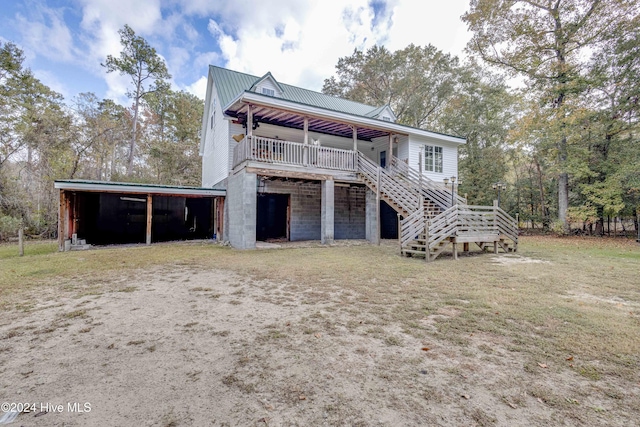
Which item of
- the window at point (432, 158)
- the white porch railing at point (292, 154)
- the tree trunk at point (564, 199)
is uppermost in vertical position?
the window at point (432, 158)

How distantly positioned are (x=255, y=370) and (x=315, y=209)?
12.8 meters

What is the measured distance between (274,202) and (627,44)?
20116 mm

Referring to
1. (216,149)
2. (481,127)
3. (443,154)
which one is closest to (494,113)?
(481,127)

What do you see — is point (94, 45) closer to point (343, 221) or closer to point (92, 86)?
point (92, 86)

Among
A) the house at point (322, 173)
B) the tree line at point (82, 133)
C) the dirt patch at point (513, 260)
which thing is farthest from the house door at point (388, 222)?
the tree line at point (82, 133)

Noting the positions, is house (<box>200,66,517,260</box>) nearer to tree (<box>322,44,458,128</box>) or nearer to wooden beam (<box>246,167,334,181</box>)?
wooden beam (<box>246,167,334,181</box>)

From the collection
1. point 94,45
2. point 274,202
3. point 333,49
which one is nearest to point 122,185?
point 274,202

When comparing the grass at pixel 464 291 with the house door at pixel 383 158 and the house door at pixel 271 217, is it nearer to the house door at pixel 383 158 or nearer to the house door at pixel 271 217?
the house door at pixel 271 217

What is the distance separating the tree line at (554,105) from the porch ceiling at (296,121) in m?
10.7

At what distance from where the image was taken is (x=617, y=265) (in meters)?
7.57

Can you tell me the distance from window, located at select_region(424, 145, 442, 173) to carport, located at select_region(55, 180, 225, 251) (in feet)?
36.6

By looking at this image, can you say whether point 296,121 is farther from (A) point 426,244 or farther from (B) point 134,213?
(B) point 134,213

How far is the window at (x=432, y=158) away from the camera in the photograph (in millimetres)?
15695

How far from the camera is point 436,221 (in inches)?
337
